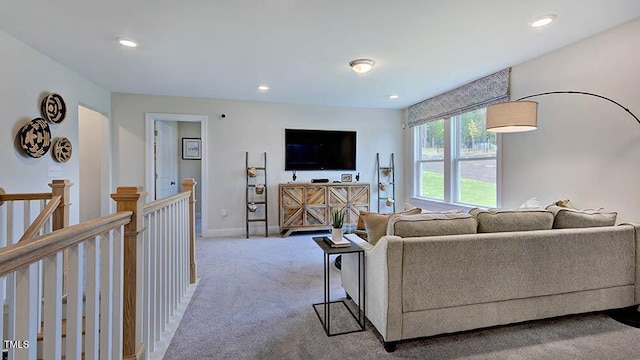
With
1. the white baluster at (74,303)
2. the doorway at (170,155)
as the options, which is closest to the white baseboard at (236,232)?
Answer: the doorway at (170,155)

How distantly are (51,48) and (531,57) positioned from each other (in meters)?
5.09

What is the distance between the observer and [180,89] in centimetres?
470

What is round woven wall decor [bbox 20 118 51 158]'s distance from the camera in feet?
10.1

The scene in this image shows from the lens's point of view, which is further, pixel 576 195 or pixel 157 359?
pixel 576 195

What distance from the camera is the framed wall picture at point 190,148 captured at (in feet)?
23.7

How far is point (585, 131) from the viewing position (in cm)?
301

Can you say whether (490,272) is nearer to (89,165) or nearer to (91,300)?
(91,300)

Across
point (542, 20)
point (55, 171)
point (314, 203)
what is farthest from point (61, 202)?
point (542, 20)

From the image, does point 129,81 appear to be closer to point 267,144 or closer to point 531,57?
point 267,144

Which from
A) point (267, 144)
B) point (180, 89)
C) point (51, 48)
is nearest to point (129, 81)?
point (180, 89)

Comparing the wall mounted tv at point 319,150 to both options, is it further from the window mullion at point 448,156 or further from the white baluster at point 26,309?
the white baluster at point 26,309

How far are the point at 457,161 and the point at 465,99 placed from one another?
3.16 ft

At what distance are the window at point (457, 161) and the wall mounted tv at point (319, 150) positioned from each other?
1.31 metres

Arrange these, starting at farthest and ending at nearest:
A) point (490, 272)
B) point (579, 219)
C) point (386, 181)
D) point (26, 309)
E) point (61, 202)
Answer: point (386, 181)
point (61, 202)
point (579, 219)
point (490, 272)
point (26, 309)
